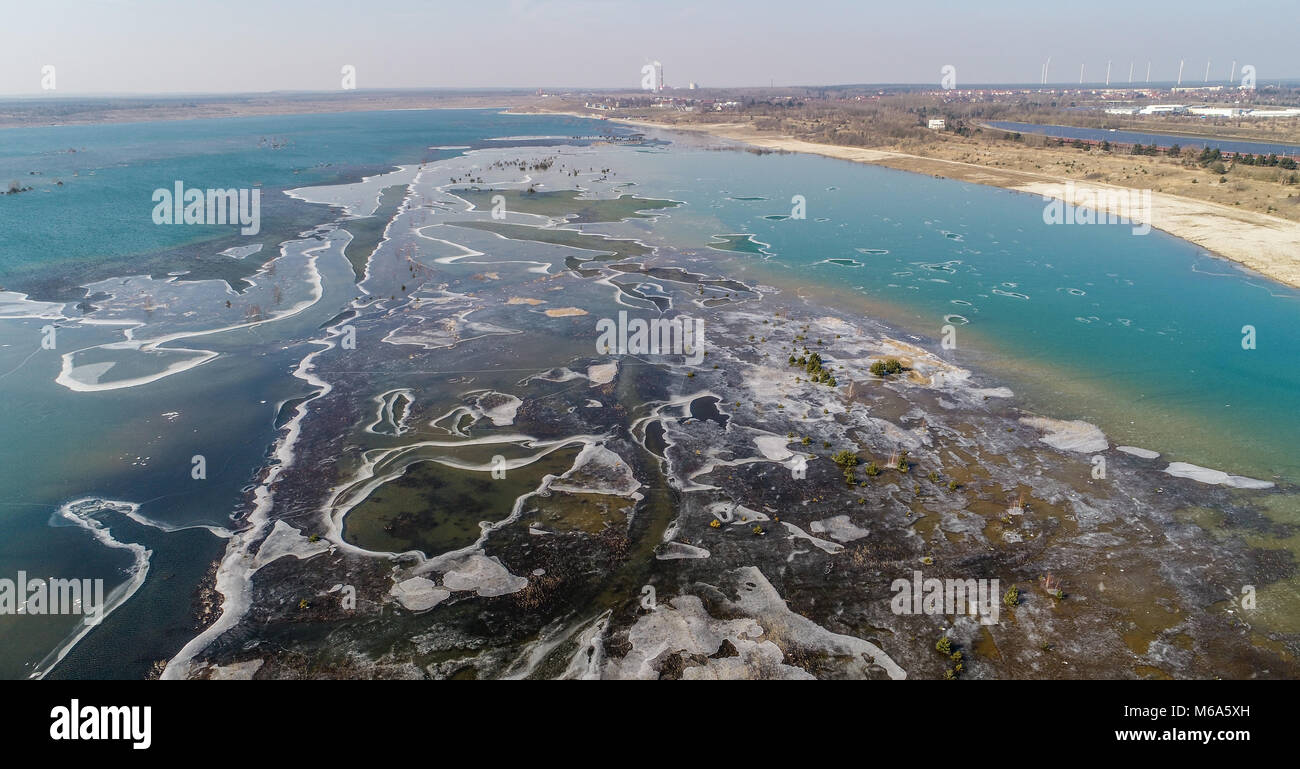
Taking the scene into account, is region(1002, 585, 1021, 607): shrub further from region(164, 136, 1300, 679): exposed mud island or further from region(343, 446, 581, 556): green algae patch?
region(343, 446, 581, 556): green algae patch

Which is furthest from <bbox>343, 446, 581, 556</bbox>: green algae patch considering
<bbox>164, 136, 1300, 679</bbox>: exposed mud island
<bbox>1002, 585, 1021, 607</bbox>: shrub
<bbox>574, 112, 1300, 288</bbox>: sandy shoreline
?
<bbox>574, 112, 1300, 288</bbox>: sandy shoreline

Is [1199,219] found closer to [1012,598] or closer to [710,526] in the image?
[1012,598]

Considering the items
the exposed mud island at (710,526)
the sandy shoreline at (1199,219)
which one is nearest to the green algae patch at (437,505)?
the exposed mud island at (710,526)

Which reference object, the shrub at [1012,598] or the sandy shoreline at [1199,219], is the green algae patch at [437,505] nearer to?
the shrub at [1012,598]

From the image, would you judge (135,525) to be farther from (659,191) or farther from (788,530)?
(659,191)

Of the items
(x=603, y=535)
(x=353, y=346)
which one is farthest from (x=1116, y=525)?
(x=353, y=346)

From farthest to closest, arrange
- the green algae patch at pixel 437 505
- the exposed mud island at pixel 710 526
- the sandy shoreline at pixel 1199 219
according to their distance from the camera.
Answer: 1. the sandy shoreline at pixel 1199 219
2. the green algae patch at pixel 437 505
3. the exposed mud island at pixel 710 526

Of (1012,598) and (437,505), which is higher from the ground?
(437,505)

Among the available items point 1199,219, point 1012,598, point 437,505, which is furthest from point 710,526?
point 1199,219
